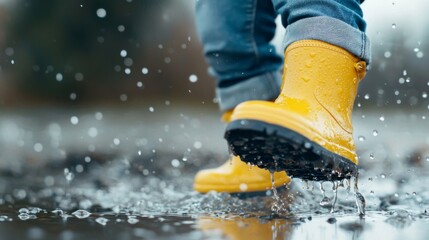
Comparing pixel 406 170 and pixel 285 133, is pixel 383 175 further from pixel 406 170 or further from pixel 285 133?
pixel 285 133

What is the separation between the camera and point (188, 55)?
902cm

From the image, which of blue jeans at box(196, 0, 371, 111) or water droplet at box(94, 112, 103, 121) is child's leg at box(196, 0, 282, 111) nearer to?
blue jeans at box(196, 0, 371, 111)

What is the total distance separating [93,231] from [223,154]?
2387 millimetres

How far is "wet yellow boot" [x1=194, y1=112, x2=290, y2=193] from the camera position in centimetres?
185

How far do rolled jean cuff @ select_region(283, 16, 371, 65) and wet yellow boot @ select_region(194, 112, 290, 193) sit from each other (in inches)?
17.1

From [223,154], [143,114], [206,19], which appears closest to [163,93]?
[143,114]

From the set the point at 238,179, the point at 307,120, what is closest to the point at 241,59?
the point at 238,179

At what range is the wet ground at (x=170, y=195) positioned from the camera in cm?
130

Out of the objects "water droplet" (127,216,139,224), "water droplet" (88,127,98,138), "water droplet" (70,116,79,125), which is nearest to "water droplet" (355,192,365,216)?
"water droplet" (127,216,139,224)

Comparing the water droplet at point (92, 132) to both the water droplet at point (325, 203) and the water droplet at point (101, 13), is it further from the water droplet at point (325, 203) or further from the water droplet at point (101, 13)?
the water droplet at point (325, 203)

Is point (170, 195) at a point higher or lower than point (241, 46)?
lower

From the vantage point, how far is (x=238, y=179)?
1.87m

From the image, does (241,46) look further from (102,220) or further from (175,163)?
(175,163)

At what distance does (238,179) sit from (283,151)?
505 mm
